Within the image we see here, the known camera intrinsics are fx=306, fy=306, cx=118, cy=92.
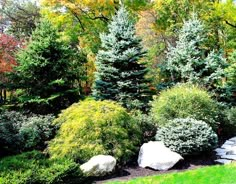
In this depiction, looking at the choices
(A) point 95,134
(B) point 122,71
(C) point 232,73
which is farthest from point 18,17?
(A) point 95,134

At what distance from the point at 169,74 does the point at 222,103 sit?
2.44m

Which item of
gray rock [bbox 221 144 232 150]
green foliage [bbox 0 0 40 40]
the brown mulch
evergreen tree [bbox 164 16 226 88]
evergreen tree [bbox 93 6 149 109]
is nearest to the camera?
the brown mulch

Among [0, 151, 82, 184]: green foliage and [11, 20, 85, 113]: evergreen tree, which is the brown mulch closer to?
[0, 151, 82, 184]: green foliage

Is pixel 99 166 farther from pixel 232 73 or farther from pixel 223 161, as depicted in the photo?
pixel 232 73

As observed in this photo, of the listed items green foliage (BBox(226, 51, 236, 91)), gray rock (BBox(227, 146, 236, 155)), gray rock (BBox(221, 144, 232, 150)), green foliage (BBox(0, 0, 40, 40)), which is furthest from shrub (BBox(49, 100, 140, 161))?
green foliage (BBox(0, 0, 40, 40))

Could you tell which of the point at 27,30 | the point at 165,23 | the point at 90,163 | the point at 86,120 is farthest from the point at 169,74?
the point at 27,30

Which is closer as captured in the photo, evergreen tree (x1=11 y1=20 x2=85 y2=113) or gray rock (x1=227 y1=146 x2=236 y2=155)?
gray rock (x1=227 y1=146 x2=236 y2=155)

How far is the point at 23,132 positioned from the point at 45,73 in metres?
2.53

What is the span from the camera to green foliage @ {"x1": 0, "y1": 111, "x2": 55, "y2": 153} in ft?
25.1

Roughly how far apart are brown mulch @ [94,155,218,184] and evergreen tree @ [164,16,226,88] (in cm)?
454

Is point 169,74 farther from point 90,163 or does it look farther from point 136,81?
point 90,163

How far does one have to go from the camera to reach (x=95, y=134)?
275 inches

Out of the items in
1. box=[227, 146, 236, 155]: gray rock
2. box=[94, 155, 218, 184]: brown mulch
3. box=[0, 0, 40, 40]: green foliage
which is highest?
box=[0, 0, 40, 40]: green foliage

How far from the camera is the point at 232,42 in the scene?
636 inches
